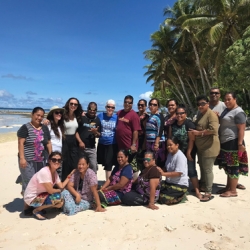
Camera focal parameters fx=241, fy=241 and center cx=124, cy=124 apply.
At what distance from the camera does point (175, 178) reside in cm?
431

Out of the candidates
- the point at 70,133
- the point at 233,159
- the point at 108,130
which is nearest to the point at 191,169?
the point at 233,159

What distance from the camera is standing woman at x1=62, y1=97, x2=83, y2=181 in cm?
Result: 464

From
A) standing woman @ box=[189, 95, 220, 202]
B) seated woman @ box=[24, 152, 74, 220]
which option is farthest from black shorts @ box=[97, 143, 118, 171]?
standing woman @ box=[189, 95, 220, 202]

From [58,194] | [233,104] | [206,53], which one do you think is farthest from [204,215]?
[206,53]

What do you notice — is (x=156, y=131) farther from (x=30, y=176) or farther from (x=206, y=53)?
(x=206, y=53)

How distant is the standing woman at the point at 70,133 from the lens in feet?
15.2

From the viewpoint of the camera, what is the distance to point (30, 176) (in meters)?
4.05

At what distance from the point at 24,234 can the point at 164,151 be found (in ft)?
9.16

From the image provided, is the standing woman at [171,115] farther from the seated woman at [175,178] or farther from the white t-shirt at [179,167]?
the white t-shirt at [179,167]

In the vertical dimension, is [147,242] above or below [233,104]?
below

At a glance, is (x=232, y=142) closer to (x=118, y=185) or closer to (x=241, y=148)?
(x=241, y=148)

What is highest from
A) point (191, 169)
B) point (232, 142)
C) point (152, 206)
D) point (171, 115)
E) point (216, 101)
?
point (216, 101)

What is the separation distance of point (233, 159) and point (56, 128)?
132 inches

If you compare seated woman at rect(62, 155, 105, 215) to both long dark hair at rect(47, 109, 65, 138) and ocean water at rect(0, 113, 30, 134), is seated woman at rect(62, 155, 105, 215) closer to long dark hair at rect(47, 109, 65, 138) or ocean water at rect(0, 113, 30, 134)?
long dark hair at rect(47, 109, 65, 138)
